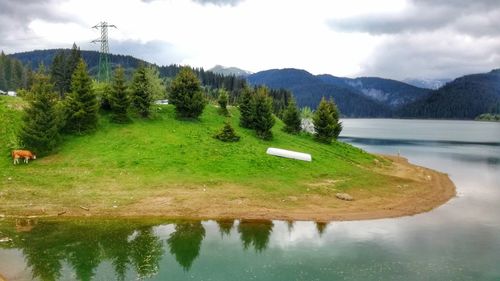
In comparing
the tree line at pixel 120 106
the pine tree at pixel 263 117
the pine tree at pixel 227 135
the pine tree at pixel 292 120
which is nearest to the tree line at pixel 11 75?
the tree line at pixel 120 106

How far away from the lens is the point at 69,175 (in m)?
52.3

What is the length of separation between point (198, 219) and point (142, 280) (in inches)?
589

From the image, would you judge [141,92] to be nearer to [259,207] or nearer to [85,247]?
[259,207]

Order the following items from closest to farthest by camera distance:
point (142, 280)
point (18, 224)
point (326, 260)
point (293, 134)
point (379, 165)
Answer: point (142, 280) → point (326, 260) → point (18, 224) → point (379, 165) → point (293, 134)

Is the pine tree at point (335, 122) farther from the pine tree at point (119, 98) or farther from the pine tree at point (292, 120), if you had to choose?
the pine tree at point (119, 98)

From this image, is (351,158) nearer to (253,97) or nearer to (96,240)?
(253,97)

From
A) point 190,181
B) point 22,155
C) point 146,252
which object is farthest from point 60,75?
point 146,252

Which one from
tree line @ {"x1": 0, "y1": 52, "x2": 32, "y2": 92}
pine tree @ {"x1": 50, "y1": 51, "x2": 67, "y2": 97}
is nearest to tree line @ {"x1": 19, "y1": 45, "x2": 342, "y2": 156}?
pine tree @ {"x1": 50, "y1": 51, "x2": 67, "y2": 97}

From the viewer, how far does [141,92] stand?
73.9 meters

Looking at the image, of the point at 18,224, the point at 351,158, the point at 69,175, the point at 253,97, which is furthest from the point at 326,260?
the point at 253,97

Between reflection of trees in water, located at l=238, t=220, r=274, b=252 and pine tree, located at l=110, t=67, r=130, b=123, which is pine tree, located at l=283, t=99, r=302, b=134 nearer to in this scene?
pine tree, located at l=110, t=67, r=130, b=123

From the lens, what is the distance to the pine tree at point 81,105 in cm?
6362

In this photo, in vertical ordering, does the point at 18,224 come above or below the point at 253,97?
below

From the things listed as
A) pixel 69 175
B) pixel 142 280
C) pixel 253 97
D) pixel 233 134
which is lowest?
pixel 142 280
